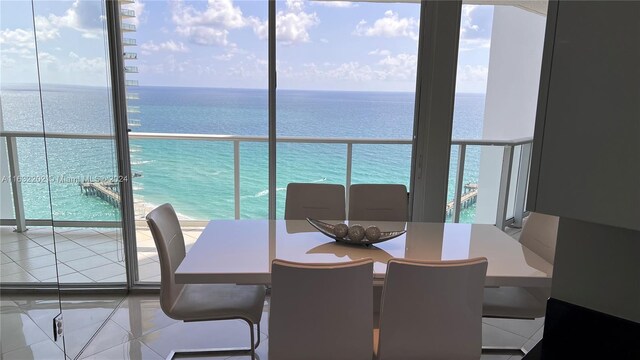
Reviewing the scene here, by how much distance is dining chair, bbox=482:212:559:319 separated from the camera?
2.13 meters

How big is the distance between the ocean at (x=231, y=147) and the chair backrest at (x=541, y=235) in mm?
1120

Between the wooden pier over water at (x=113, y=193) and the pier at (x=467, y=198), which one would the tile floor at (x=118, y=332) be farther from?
the pier at (x=467, y=198)

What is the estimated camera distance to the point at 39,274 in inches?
85.4

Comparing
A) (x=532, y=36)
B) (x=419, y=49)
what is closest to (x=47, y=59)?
(x=419, y=49)

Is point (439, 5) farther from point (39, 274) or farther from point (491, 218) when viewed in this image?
point (39, 274)

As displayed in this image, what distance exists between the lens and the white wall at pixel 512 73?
324 centimetres

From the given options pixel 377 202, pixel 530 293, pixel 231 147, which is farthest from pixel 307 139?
pixel 530 293

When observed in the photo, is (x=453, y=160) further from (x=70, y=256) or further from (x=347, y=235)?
(x=70, y=256)

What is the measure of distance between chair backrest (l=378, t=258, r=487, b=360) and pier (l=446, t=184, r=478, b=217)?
2025 millimetres

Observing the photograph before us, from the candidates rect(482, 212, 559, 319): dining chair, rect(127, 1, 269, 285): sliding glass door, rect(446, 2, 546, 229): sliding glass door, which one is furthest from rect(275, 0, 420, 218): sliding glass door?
rect(482, 212, 559, 319): dining chair

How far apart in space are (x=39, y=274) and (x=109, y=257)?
2.78 feet

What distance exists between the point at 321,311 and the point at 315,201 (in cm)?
126

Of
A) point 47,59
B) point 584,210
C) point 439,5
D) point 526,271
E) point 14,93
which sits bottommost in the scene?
point 526,271

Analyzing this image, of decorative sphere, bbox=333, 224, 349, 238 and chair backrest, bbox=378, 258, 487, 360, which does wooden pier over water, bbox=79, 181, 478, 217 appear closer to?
decorative sphere, bbox=333, 224, 349, 238
